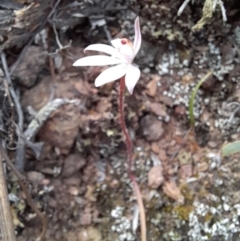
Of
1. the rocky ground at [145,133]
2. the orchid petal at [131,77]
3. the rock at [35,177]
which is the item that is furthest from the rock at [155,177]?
the orchid petal at [131,77]

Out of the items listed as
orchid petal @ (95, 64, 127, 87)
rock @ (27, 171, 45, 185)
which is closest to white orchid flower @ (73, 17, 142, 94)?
orchid petal @ (95, 64, 127, 87)

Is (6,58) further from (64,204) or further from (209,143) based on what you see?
(209,143)

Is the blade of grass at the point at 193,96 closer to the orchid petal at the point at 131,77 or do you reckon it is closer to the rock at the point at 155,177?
the rock at the point at 155,177

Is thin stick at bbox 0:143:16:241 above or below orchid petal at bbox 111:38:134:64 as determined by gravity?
below

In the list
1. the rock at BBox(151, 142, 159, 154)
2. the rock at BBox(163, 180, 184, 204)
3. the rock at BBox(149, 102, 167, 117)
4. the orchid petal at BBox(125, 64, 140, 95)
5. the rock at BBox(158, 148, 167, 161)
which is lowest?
the rock at BBox(163, 180, 184, 204)

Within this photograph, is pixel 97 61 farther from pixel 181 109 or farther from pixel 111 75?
pixel 181 109

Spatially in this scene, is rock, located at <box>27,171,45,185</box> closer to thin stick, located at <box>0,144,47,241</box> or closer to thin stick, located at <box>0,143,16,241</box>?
thin stick, located at <box>0,144,47,241</box>

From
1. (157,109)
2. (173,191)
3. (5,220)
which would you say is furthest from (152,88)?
(5,220)
